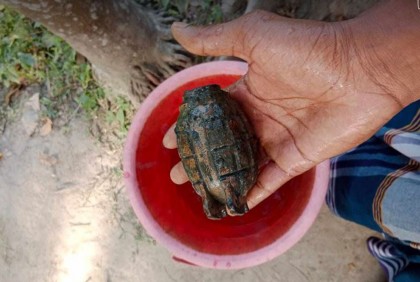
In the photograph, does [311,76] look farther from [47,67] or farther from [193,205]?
[47,67]

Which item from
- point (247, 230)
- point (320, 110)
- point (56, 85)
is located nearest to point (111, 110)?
point (56, 85)

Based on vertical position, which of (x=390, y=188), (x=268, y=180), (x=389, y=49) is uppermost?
(x=389, y=49)

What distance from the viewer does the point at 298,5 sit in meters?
2.93

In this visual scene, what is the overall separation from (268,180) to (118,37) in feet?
3.55

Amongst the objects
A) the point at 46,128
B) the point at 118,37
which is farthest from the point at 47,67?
the point at 118,37

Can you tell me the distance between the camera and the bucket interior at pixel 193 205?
229 cm

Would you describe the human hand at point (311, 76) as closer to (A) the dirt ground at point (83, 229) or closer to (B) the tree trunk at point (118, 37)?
(B) the tree trunk at point (118, 37)

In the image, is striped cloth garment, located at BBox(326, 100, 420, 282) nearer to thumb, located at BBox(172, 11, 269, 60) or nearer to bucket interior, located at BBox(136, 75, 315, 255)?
bucket interior, located at BBox(136, 75, 315, 255)

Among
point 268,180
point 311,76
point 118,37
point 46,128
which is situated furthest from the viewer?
point 46,128

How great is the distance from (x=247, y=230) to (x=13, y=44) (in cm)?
197

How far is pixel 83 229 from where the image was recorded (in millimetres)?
2982

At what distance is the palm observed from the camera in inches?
76.0

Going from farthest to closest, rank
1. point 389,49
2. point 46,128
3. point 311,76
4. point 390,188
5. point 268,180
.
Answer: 1. point 46,128
2. point 268,180
3. point 390,188
4. point 311,76
5. point 389,49

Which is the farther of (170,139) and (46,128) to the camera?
(46,128)
